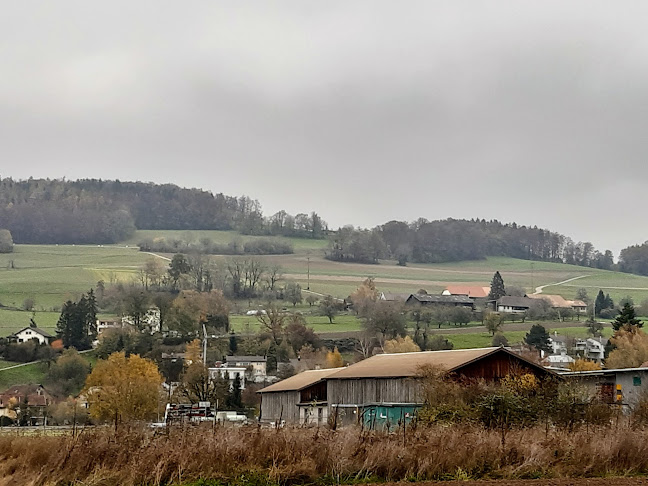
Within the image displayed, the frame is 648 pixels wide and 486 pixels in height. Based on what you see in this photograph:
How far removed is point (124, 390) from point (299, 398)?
18.9 meters

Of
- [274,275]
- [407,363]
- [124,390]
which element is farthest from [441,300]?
[407,363]

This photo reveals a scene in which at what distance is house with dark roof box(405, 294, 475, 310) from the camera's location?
147 m

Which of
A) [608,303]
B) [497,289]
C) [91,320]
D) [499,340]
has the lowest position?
[91,320]

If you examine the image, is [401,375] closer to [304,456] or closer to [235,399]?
[304,456]

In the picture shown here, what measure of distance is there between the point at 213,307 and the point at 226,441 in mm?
106458

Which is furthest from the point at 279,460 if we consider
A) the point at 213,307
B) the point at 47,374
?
the point at 213,307

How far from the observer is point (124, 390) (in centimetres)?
6888

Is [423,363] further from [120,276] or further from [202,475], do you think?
[120,276]

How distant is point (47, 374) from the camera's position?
98000 millimetres

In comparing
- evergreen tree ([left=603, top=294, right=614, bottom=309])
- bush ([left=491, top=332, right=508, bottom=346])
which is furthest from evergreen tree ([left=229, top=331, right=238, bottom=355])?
evergreen tree ([left=603, top=294, right=614, bottom=309])

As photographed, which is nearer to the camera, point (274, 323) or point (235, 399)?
point (235, 399)

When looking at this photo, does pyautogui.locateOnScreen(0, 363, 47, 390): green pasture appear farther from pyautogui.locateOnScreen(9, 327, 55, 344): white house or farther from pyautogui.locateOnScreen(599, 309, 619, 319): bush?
pyautogui.locateOnScreen(599, 309, 619, 319): bush

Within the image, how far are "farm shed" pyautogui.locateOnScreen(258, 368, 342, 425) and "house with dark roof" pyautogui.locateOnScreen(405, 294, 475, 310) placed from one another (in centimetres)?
8546

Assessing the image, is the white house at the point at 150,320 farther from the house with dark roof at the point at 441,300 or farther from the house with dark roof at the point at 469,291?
the house with dark roof at the point at 469,291
